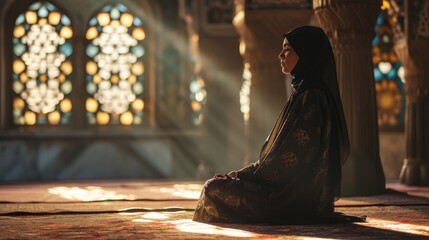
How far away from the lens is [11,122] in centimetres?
1434

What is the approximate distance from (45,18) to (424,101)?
6915 millimetres

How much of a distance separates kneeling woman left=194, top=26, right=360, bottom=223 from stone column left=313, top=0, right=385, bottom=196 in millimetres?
2811

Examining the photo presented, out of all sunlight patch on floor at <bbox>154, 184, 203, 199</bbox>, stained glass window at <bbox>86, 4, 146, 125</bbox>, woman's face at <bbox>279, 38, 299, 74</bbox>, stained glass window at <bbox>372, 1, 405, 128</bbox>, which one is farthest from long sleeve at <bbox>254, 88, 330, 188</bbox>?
stained glass window at <bbox>86, 4, 146, 125</bbox>

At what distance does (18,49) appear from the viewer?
14.4 meters

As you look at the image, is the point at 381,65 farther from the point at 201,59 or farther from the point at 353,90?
the point at 353,90

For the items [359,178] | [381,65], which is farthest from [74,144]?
[359,178]

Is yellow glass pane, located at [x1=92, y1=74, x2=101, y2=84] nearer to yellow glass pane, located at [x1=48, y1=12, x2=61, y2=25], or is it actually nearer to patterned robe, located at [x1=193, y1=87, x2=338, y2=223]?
yellow glass pane, located at [x1=48, y1=12, x2=61, y2=25]

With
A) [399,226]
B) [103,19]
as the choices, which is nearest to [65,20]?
[103,19]

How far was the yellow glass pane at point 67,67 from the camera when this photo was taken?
47.6 feet

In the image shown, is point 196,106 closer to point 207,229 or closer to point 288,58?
point 288,58

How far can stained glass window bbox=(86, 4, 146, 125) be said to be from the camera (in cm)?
1454

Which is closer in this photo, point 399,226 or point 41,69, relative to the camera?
point 399,226

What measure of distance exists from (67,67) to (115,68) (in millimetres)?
785

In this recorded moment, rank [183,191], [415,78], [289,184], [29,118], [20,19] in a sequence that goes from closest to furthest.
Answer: [289,184] → [183,191] → [415,78] → [29,118] → [20,19]
